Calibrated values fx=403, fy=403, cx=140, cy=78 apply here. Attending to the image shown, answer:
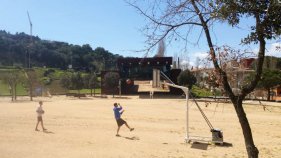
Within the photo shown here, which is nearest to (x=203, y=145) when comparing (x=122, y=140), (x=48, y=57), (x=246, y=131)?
(x=122, y=140)

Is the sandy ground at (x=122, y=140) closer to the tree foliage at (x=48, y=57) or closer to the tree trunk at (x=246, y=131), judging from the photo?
the tree trunk at (x=246, y=131)

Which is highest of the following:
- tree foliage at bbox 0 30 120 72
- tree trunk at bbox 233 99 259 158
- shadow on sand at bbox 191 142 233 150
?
tree foliage at bbox 0 30 120 72

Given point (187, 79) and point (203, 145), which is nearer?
point (203, 145)

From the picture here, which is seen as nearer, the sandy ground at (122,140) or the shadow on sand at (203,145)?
the sandy ground at (122,140)

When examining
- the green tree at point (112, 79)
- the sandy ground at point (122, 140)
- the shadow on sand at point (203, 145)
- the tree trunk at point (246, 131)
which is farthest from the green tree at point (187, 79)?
the tree trunk at point (246, 131)

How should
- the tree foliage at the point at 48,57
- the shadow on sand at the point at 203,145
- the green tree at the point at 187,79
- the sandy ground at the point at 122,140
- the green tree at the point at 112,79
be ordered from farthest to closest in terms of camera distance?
1. the tree foliage at the point at 48,57
2. the green tree at the point at 112,79
3. the green tree at the point at 187,79
4. the shadow on sand at the point at 203,145
5. the sandy ground at the point at 122,140

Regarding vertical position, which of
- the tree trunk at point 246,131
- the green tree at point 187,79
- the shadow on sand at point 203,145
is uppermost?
the green tree at point 187,79

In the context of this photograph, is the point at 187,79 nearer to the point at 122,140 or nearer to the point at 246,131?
the point at 122,140

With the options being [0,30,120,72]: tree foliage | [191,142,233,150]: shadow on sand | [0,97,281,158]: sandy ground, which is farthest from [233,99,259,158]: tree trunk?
[0,30,120,72]: tree foliage

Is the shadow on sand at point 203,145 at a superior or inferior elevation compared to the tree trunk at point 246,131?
inferior

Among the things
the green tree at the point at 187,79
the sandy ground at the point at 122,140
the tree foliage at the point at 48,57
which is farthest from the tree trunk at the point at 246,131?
the tree foliage at the point at 48,57

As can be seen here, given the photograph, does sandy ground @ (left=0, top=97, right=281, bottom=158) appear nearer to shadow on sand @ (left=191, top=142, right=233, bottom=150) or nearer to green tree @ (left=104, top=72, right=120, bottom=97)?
shadow on sand @ (left=191, top=142, right=233, bottom=150)

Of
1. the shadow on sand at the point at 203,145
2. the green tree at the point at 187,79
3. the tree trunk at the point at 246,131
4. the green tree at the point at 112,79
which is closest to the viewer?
the tree trunk at the point at 246,131

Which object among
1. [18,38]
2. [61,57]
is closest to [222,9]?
[61,57]
